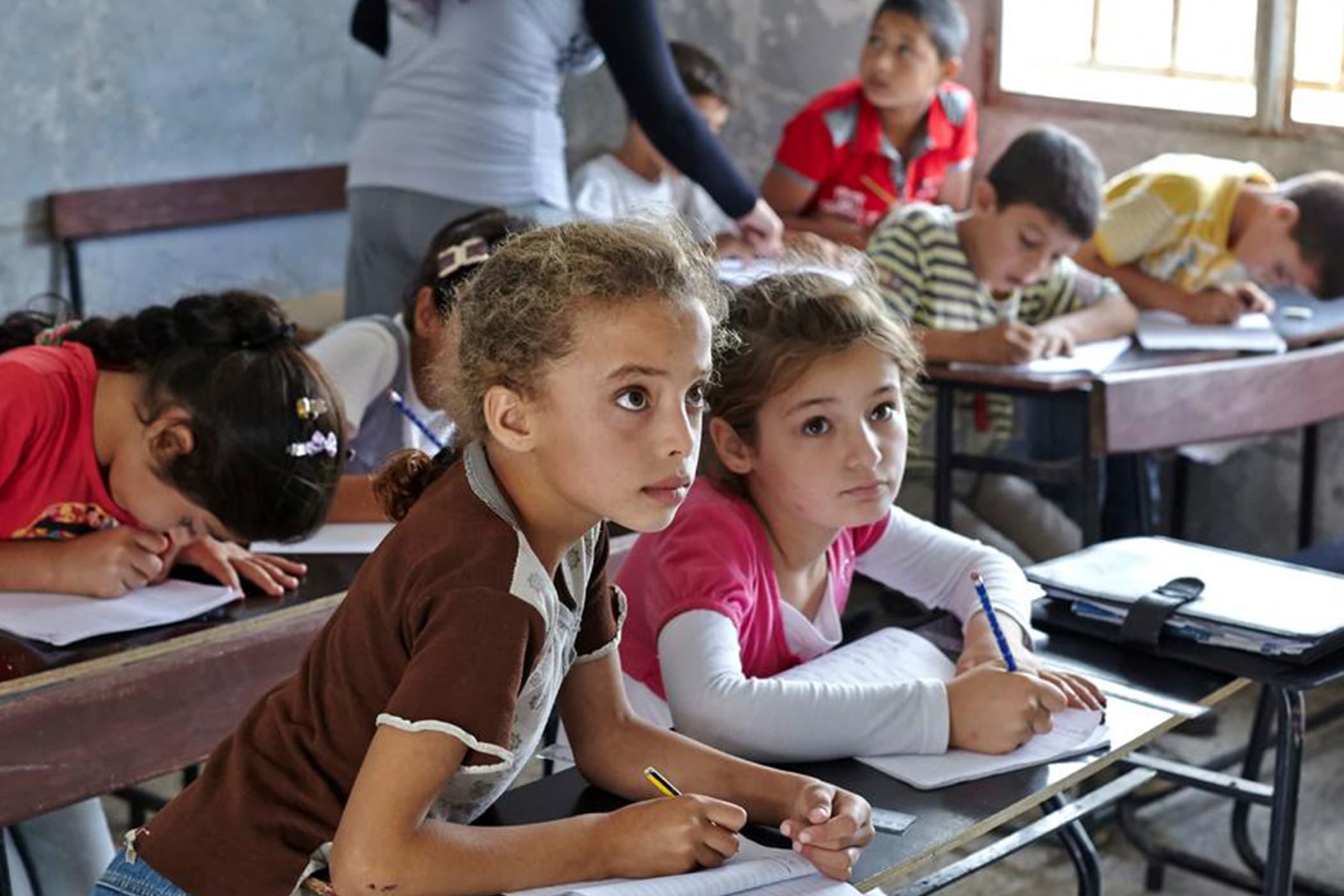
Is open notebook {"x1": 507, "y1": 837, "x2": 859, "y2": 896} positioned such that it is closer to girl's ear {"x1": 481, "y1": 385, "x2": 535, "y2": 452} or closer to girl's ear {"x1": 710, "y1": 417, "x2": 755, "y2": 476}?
girl's ear {"x1": 481, "y1": 385, "x2": 535, "y2": 452}

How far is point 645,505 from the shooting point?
145 centimetres

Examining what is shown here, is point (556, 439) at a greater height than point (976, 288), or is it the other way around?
point (556, 439)

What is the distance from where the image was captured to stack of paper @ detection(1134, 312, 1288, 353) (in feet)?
11.6

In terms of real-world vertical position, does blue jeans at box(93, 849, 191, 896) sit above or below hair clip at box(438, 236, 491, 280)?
below

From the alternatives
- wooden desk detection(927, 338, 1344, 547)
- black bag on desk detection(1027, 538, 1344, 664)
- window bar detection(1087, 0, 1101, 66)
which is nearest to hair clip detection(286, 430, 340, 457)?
black bag on desk detection(1027, 538, 1344, 664)

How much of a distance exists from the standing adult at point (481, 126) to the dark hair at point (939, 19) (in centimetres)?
110

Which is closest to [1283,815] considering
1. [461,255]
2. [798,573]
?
[798,573]

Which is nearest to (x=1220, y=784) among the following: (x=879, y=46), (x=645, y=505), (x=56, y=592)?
(x=645, y=505)

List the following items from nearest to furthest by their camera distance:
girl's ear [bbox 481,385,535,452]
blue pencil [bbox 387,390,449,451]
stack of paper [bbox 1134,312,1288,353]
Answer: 1. girl's ear [bbox 481,385,535,452]
2. blue pencil [bbox 387,390,449,451]
3. stack of paper [bbox 1134,312,1288,353]

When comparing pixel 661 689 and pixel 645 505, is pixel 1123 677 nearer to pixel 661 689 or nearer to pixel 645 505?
pixel 661 689

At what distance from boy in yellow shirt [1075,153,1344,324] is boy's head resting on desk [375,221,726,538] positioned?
8.27 feet

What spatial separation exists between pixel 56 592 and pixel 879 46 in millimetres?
2783

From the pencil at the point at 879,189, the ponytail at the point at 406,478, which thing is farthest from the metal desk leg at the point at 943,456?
the ponytail at the point at 406,478

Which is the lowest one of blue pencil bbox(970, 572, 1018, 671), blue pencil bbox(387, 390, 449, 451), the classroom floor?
the classroom floor
